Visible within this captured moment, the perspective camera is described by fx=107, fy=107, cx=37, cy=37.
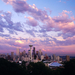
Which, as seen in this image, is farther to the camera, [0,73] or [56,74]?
[56,74]

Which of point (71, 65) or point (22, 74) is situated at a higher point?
point (71, 65)

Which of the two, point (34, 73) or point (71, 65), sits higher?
point (71, 65)

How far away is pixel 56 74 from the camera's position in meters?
29.0

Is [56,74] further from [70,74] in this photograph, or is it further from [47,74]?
[70,74]

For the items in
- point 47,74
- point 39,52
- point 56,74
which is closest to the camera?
point 56,74

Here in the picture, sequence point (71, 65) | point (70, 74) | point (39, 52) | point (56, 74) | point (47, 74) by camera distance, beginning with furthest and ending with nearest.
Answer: point (39, 52), point (47, 74), point (56, 74), point (71, 65), point (70, 74)

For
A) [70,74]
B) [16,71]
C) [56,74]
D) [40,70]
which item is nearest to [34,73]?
[40,70]

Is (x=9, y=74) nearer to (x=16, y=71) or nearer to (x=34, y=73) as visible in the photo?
(x=16, y=71)

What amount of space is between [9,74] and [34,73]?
9.95 meters

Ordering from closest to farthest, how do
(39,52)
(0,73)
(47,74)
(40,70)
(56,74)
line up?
(0,73), (56,74), (47,74), (40,70), (39,52)

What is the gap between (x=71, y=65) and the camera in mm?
26797

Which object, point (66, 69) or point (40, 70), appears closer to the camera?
point (66, 69)

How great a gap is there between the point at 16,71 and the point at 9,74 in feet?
5.37

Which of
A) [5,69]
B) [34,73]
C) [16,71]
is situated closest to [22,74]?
[16,71]
